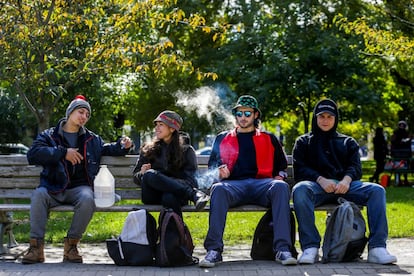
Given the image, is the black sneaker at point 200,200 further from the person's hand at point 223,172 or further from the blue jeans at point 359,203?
the blue jeans at point 359,203

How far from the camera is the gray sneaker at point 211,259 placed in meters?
6.82

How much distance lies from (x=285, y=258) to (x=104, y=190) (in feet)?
5.91

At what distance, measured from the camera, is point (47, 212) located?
7.23 metres

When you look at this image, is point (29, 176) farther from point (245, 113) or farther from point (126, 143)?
point (245, 113)

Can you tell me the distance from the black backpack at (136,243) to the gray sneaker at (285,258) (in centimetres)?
107

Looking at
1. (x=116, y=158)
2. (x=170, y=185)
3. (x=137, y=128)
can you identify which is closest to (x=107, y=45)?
(x=116, y=158)

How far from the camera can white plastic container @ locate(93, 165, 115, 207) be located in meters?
7.41

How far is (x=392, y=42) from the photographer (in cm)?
1376

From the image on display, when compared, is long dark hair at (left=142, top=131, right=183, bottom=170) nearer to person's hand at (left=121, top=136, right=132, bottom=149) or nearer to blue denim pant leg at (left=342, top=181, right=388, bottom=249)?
person's hand at (left=121, top=136, right=132, bottom=149)

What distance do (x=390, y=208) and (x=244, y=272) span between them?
247 inches

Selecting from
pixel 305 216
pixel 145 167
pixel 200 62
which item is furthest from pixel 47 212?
pixel 200 62

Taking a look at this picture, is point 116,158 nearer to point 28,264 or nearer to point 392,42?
point 28,264

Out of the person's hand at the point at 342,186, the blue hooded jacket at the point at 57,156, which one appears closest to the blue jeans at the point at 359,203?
the person's hand at the point at 342,186

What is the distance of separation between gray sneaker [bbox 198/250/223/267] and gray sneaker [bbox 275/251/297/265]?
0.51m
